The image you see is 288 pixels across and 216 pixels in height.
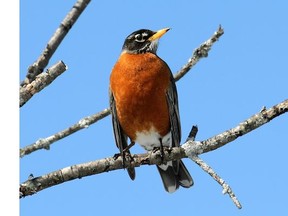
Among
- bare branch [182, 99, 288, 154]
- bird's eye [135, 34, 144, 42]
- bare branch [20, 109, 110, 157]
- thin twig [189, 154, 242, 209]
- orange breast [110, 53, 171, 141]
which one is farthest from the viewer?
bird's eye [135, 34, 144, 42]

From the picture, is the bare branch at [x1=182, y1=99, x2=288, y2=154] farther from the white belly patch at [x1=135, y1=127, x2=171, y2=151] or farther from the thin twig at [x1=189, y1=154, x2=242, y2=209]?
the white belly patch at [x1=135, y1=127, x2=171, y2=151]

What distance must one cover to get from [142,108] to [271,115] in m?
2.44

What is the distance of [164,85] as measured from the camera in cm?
556

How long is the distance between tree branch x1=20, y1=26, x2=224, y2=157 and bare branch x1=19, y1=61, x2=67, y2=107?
3.49 feet

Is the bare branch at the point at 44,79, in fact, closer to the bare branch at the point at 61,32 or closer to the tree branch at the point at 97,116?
the bare branch at the point at 61,32

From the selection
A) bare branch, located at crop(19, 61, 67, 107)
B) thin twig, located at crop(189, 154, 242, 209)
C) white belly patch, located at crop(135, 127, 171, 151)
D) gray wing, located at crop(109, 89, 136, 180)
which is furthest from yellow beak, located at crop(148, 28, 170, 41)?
bare branch, located at crop(19, 61, 67, 107)

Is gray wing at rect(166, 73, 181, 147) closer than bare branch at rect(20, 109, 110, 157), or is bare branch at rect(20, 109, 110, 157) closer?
bare branch at rect(20, 109, 110, 157)

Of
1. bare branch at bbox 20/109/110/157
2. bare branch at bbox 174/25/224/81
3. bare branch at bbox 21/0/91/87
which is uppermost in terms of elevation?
bare branch at bbox 174/25/224/81

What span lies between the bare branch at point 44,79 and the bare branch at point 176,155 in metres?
0.95

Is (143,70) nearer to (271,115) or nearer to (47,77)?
(271,115)

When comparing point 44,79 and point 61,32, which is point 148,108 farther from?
point 61,32

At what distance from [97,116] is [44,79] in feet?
5.50

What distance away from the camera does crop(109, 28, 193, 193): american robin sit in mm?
5469
